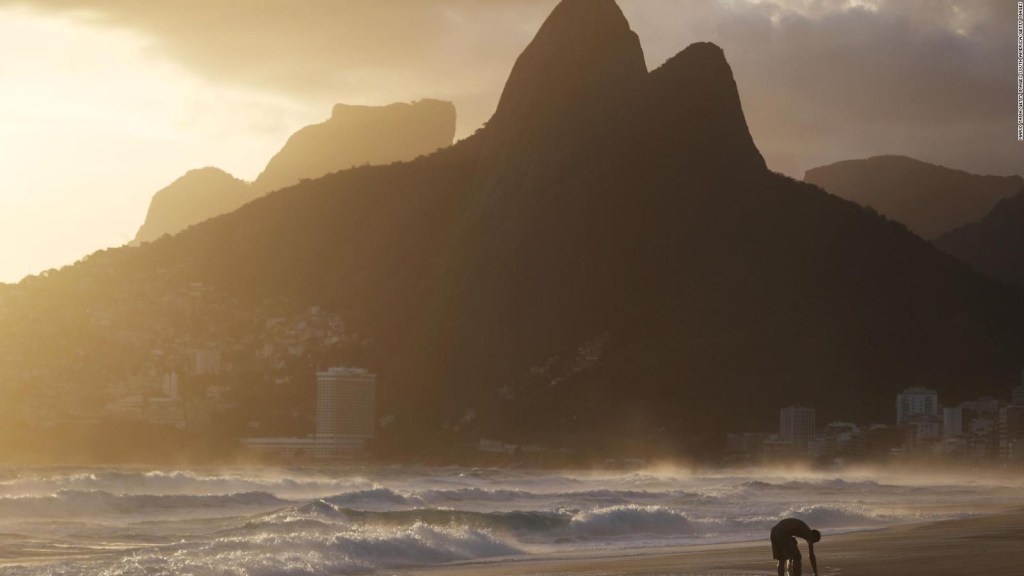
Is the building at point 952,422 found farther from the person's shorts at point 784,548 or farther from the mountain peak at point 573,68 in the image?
the person's shorts at point 784,548

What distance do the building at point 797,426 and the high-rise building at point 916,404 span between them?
35.2 ft

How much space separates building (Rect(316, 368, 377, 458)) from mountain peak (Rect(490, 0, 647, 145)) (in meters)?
46.5

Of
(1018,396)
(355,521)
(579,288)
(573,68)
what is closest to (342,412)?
(579,288)

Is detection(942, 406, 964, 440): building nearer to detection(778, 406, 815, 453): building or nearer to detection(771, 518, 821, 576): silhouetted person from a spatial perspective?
detection(778, 406, 815, 453): building

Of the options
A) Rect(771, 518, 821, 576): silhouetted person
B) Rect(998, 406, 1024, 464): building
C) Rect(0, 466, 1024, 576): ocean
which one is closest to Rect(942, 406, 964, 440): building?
Rect(998, 406, 1024, 464): building

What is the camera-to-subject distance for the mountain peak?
595 feet

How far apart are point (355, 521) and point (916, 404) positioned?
113 meters

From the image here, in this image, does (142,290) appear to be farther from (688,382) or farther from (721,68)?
(721,68)

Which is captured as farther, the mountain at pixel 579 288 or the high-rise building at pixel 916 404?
the mountain at pixel 579 288

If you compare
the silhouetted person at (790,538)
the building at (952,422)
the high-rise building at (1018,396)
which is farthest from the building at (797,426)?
the silhouetted person at (790,538)

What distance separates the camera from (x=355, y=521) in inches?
1971

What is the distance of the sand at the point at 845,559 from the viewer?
107ft

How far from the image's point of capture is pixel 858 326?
157 metres

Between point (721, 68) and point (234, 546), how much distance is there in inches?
5918
